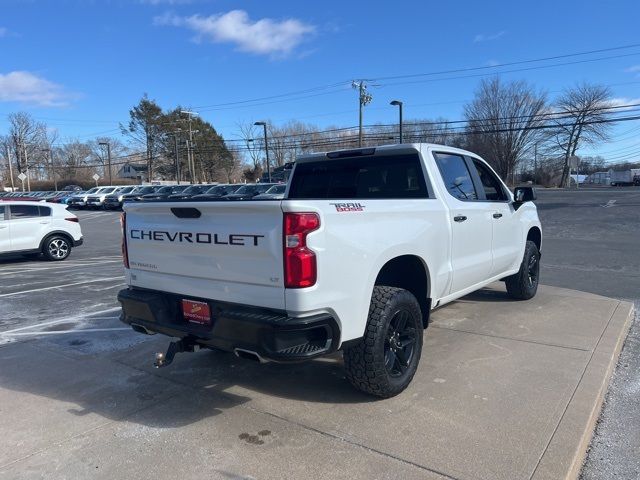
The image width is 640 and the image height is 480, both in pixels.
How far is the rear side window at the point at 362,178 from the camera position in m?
4.80

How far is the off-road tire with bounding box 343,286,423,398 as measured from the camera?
140 inches

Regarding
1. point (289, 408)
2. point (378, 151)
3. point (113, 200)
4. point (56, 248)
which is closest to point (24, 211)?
point (56, 248)

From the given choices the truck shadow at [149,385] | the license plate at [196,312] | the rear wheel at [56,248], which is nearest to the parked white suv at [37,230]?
the rear wheel at [56,248]

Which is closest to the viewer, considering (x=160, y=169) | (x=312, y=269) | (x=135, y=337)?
(x=312, y=269)

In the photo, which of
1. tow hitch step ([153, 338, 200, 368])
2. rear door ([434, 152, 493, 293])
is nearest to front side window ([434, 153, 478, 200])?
rear door ([434, 152, 493, 293])

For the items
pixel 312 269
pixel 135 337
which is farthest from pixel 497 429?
pixel 135 337

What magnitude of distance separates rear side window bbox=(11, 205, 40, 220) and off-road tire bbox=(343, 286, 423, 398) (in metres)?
11.6

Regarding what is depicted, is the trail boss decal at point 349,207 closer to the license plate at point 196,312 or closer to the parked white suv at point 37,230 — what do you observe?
the license plate at point 196,312

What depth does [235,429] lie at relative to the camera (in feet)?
11.4

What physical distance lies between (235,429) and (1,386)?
2342 mm

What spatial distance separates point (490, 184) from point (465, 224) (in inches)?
51.1

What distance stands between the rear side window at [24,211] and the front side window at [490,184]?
1132 cm

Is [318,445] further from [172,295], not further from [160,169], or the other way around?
[160,169]

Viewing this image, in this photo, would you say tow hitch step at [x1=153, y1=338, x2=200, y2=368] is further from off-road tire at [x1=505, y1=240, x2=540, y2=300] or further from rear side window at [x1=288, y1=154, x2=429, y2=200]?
off-road tire at [x1=505, y1=240, x2=540, y2=300]
